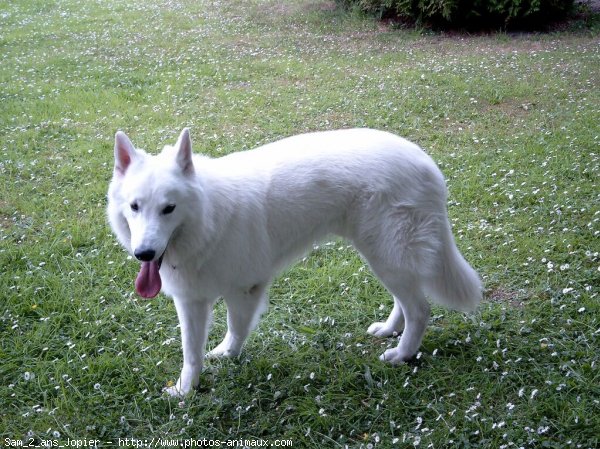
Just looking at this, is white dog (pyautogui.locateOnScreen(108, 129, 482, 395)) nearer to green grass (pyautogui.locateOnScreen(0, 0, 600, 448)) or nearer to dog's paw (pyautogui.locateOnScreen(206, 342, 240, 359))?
dog's paw (pyautogui.locateOnScreen(206, 342, 240, 359))

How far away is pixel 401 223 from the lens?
3268 mm

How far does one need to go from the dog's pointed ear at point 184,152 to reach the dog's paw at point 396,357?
170 centimetres

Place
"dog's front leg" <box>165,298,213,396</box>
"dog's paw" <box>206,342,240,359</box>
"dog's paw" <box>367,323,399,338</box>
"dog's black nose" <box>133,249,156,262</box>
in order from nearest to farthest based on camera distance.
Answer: "dog's black nose" <box>133,249,156,262</box>, "dog's front leg" <box>165,298,213,396</box>, "dog's paw" <box>206,342,240,359</box>, "dog's paw" <box>367,323,399,338</box>

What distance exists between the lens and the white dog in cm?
305

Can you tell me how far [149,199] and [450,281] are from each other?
6.11 ft

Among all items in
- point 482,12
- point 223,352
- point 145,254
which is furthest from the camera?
point 482,12

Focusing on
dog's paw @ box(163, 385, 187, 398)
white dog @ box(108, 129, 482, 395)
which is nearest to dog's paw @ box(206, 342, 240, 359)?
white dog @ box(108, 129, 482, 395)

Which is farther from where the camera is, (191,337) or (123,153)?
(191,337)

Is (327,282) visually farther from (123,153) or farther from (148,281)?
(123,153)

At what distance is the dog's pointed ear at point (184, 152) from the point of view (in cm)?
292

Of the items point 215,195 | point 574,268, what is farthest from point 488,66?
point 215,195

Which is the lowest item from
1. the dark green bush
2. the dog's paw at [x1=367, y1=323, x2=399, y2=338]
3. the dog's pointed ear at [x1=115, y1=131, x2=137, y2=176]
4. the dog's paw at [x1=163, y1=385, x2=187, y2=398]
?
the dog's paw at [x1=163, y1=385, x2=187, y2=398]

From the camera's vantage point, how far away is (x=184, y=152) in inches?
116

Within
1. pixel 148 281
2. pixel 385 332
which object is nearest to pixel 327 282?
pixel 385 332
